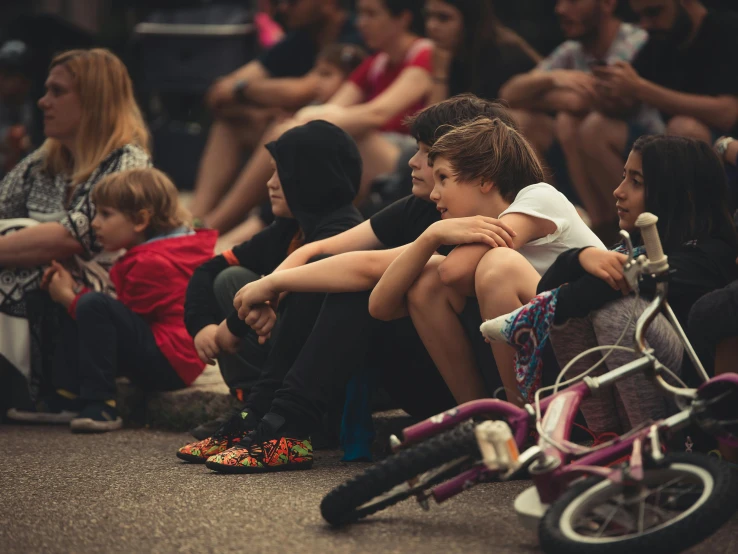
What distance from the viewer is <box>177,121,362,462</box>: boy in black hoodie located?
340cm

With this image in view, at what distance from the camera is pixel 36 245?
3961mm

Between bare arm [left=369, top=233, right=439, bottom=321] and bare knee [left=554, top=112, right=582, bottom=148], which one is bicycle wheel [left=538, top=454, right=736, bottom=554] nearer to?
bare arm [left=369, top=233, right=439, bottom=321]

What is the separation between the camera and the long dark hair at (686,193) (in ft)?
8.89

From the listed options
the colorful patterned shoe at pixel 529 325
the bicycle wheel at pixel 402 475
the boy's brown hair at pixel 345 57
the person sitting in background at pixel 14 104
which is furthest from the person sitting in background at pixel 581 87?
the person sitting in background at pixel 14 104

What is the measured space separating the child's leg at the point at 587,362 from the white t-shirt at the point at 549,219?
0.97 ft

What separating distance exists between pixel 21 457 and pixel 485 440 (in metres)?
1.74

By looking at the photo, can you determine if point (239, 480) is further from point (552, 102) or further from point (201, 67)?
point (201, 67)

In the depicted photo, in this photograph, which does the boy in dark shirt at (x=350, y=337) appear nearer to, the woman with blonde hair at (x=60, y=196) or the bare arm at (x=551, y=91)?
the woman with blonde hair at (x=60, y=196)

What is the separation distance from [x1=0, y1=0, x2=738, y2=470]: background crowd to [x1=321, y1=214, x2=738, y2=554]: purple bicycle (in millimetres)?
271

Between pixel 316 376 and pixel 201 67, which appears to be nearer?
pixel 316 376

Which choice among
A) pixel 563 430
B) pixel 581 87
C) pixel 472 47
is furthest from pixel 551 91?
pixel 563 430

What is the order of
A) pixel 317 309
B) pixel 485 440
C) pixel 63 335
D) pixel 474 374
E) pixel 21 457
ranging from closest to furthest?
pixel 485 440
pixel 474 374
pixel 317 309
pixel 21 457
pixel 63 335

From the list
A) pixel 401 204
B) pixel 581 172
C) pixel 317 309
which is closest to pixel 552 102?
pixel 581 172

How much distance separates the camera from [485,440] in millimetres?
2148
